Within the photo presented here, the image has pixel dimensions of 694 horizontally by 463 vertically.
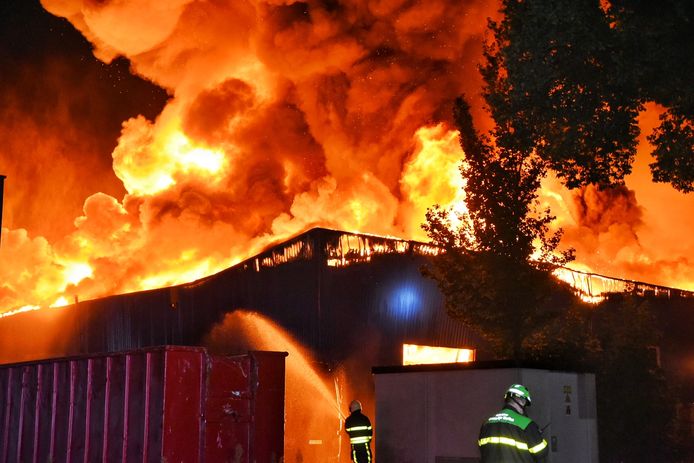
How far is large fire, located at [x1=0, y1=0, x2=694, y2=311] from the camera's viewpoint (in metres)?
36.2

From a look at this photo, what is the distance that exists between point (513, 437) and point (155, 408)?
199 inches

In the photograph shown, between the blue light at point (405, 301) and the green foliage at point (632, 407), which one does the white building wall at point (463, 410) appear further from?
the blue light at point (405, 301)

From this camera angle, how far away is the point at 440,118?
40656mm

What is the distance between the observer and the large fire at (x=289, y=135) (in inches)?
1423

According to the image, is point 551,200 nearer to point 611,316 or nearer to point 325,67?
point 325,67

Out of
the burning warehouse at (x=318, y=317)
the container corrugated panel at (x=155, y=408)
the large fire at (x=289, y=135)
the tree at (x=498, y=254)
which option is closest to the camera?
the container corrugated panel at (x=155, y=408)

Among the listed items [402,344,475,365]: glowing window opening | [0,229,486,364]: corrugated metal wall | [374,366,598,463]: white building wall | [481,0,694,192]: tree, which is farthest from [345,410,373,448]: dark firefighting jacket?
[402,344,475,365]: glowing window opening

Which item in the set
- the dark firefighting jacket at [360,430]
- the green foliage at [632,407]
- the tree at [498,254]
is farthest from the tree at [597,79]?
the dark firefighting jacket at [360,430]

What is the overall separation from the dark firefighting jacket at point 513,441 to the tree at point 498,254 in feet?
36.4

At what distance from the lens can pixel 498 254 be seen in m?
19.5

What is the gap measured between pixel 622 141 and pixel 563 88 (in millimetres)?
1477

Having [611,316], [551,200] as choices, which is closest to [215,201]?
[551,200]

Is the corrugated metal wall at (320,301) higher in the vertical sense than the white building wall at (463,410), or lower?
higher

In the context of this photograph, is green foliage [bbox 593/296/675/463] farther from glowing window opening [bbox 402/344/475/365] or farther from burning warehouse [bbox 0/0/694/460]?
burning warehouse [bbox 0/0/694/460]
